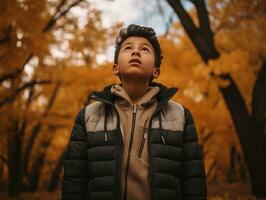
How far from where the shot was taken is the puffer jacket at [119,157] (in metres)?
2.29

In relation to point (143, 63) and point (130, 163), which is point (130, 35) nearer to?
point (143, 63)

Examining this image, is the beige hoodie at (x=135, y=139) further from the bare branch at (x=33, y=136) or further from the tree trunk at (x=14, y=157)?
the bare branch at (x=33, y=136)

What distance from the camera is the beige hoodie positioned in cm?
230

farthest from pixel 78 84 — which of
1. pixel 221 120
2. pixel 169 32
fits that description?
pixel 221 120

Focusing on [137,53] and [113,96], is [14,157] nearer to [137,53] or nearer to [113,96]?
[113,96]

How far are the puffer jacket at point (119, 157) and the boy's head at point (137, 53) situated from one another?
0.22 meters

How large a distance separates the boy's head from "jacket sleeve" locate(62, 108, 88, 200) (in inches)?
19.2

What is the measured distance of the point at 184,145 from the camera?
247 cm

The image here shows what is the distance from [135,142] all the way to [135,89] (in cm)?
38

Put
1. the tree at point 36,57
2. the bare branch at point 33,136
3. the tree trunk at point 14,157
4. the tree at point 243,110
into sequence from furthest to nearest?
the bare branch at point 33,136
the tree trunk at point 14,157
the tree at point 243,110
the tree at point 36,57

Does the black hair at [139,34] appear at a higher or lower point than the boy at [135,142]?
higher

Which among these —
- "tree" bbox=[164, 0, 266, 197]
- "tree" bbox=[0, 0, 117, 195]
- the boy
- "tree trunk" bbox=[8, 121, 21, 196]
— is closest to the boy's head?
the boy

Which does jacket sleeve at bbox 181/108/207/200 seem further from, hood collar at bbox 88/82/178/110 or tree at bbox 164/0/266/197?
tree at bbox 164/0/266/197

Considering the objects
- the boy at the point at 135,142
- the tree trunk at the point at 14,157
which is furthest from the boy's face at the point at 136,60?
the tree trunk at the point at 14,157
